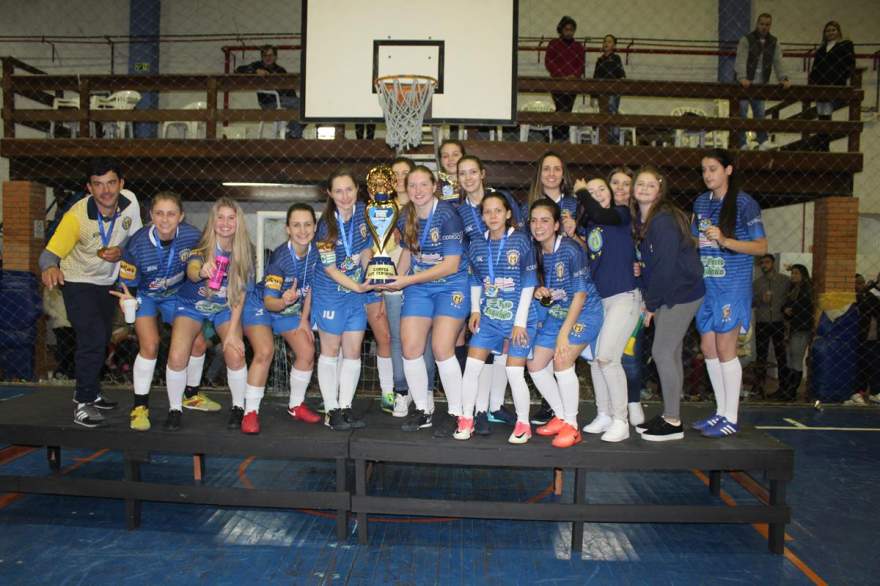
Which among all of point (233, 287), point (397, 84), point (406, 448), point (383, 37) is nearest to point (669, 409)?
point (406, 448)

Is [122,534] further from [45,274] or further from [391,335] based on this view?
[391,335]

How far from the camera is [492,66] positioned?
5.97 m

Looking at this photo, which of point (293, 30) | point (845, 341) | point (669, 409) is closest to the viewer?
point (669, 409)

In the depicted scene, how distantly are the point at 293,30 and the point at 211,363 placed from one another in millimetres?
7034

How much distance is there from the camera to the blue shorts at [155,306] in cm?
389

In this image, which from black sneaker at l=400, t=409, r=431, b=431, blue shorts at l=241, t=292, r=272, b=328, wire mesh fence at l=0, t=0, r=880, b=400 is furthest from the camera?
wire mesh fence at l=0, t=0, r=880, b=400

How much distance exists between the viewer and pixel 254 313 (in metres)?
3.88

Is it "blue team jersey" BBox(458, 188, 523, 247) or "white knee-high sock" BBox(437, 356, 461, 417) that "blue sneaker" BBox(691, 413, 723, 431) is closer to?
"white knee-high sock" BBox(437, 356, 461, 417)

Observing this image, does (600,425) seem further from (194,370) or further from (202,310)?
(194,370)

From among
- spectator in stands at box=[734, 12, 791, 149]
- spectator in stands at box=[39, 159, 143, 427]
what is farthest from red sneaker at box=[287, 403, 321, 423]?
spectator in stands at box=[734, 12, 791, 149]

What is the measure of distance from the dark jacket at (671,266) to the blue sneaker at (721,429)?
0.75 m

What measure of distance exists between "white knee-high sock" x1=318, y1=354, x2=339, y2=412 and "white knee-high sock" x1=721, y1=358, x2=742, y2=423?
226 centimetres

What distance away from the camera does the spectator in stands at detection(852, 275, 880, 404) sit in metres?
7.15

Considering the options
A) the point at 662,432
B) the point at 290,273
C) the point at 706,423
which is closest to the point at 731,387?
the point at 706,423
